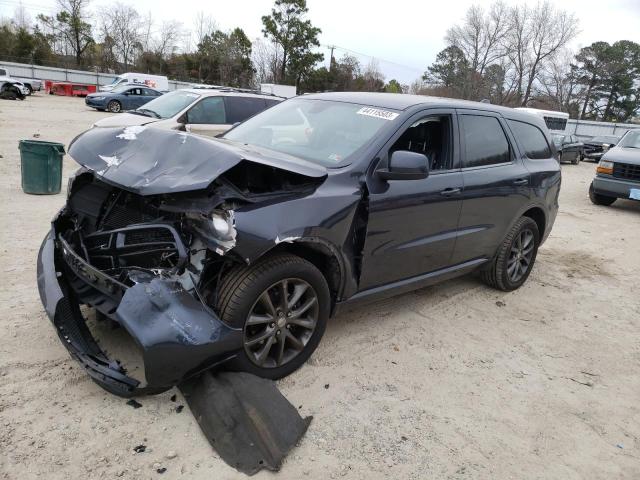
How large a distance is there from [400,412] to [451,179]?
76.6 inches

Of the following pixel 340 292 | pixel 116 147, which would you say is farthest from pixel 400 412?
pixel 116 147

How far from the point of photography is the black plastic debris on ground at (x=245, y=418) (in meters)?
2.53

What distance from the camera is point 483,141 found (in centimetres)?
452

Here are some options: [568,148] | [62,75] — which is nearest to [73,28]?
[62,75]

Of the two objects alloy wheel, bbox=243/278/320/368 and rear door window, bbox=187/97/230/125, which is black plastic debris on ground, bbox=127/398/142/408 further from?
rear door window, bbox=187/97/230/125

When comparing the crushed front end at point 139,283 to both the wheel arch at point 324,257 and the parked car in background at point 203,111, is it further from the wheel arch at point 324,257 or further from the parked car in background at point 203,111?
the parked car in background at point 203,111

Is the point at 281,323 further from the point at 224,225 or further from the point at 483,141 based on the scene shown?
the point at 483,141

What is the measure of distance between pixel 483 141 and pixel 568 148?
745 inches

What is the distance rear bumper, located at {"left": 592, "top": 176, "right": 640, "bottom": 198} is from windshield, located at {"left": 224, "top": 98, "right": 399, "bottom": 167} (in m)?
9.04

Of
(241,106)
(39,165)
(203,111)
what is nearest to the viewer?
(39,165)

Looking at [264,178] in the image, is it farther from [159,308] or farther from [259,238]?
[159,308]

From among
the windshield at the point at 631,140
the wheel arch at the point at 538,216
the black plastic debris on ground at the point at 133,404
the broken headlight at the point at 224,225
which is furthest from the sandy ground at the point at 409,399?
the windshield at the point at 631,140

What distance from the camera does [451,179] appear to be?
408 centimetres

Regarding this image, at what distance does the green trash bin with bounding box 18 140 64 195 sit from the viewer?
23.7 ft
